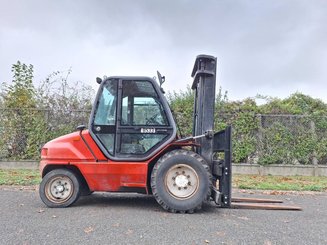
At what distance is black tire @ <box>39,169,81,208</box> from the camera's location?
5.13 metres

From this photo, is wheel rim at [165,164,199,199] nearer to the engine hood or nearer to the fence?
the engine hood

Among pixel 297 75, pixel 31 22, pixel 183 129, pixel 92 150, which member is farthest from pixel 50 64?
pixel 297 75

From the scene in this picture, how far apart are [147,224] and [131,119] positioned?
182 cm

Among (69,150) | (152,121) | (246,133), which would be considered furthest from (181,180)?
(246,133)

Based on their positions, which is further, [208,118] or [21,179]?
[21,179]

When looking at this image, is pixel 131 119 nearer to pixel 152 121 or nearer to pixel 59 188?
pixel 152 121

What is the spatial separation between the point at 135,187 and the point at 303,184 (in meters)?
5.08

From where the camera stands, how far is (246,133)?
10.7 m

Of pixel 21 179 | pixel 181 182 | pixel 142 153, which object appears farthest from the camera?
pixel 21 179

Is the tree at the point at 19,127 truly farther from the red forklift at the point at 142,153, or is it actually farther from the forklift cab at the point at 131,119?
the forklift cab at the point at 131,119

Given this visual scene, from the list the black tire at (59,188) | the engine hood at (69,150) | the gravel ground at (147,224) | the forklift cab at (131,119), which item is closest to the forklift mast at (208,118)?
the forklift cab at (131,119)

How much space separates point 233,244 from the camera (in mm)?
3297

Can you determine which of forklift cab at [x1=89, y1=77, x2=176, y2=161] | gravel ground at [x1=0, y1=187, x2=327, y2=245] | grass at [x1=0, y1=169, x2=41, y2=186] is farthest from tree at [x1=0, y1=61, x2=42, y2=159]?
forklift cab at [x1=89, y1=77, x2=176, y2=161]

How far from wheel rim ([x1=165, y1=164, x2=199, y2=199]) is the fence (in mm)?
5729
